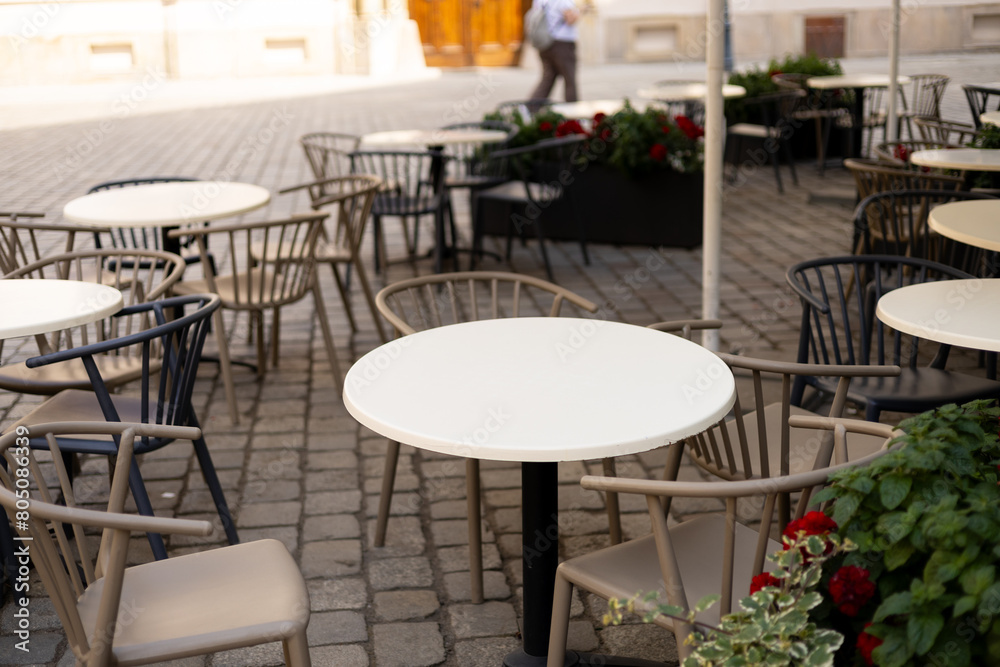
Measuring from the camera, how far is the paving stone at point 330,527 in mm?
3254

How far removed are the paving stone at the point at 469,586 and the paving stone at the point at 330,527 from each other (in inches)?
17.0

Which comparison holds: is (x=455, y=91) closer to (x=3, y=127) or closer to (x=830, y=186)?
(x=3, y=127)

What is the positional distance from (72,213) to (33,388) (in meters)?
1.41

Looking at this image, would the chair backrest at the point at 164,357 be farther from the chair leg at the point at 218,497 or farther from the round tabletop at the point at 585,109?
the round tabletop at the point at 585,109

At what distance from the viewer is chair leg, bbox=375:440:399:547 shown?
10.1 ft

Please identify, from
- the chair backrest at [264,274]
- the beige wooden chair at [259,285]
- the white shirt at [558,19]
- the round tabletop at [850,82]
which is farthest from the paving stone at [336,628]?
the white shirt at [558,19]

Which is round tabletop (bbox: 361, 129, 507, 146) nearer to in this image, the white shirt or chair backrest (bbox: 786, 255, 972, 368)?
chair backrest (bbox: 786, 255, 972, 368)

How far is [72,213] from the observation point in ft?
14.3

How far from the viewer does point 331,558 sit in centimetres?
311

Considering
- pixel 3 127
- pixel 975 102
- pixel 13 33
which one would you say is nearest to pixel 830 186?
pixel 975 102

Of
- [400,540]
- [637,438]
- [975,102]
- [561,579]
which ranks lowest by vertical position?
[400,540]

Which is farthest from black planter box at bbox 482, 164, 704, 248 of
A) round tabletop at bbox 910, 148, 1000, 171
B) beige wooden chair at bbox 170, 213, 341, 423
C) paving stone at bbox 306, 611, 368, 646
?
paving stone at bbox 306, 611, 368, 646

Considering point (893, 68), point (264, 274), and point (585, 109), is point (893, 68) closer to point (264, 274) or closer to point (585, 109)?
point (585, 109)

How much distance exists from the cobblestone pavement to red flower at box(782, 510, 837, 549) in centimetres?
107
